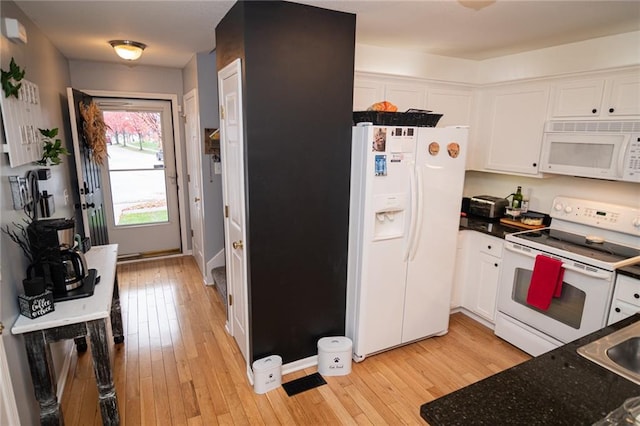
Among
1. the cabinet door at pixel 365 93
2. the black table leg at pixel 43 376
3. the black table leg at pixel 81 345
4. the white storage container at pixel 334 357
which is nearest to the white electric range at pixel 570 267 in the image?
the white storage container at pixel 334 357

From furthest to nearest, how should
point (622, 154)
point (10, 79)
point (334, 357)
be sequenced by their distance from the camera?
point (334, 357) → point (622, 154) → point (10, 79)

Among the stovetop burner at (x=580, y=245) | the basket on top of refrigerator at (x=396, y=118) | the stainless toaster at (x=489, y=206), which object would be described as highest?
the basket on top of refrigerator at (x=396, y=118)

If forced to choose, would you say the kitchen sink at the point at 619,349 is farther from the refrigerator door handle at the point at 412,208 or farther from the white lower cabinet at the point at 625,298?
the refrigerator door handle at the point at 412,208

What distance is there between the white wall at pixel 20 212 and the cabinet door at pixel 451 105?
309 centimetres

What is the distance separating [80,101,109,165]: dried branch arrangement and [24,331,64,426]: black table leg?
2.74 meters

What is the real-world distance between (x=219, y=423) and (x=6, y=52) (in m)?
2.38

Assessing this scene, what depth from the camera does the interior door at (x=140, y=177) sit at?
4586 millimetres

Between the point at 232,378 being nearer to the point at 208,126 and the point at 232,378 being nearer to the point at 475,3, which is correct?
the point at 208,126

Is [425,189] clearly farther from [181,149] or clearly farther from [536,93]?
[181,149]

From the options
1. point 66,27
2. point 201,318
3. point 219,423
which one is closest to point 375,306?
point 219,423

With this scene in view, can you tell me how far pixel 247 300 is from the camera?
96.6 inches

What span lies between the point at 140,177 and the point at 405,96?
11.7 feet

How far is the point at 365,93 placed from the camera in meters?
3.04

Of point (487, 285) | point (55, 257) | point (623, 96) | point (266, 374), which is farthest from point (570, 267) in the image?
point (55, 257)
